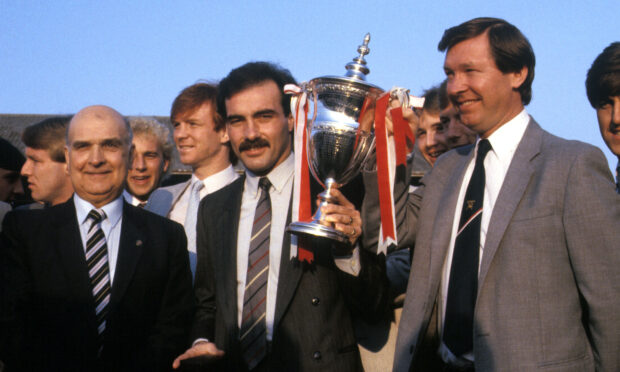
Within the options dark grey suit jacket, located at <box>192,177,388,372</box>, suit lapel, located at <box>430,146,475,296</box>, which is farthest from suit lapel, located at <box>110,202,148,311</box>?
suit lapel, located at <box>430,146,475,296</box>

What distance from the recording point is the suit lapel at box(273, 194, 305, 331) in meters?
2.67

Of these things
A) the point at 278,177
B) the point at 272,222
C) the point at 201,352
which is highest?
the point at 278,177

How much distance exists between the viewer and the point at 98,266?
2654mm

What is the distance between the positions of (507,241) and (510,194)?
0.63 feet

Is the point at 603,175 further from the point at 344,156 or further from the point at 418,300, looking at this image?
the point at 344,156

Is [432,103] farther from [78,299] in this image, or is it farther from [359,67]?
[78,299]

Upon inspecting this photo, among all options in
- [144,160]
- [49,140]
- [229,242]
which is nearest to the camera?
[229,242]

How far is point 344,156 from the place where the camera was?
2605 mm

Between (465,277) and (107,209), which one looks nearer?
(465,277)

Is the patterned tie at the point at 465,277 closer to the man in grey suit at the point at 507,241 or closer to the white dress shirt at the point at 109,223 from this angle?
the man in grey suit at the point at 507,241

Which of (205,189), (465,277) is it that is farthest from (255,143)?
(465,277)

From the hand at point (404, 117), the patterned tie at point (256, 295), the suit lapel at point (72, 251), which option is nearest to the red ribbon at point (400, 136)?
the hand at point (404, 117)

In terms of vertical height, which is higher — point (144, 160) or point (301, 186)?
point (301, 186)

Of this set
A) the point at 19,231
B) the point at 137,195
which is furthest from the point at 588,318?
the point at 137,195
